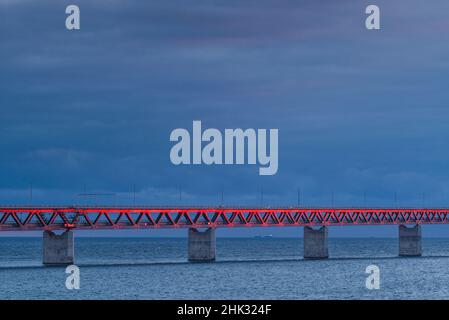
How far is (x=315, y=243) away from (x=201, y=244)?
26.1 metres

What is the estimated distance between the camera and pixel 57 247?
465 feet

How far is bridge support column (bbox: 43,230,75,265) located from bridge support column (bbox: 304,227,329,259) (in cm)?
5088

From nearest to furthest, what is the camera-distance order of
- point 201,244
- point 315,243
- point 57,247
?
point 57,247 < point 201,244 < point 315,243

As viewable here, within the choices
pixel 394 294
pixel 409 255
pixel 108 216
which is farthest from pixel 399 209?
pixel 394 294

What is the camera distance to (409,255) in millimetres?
196250

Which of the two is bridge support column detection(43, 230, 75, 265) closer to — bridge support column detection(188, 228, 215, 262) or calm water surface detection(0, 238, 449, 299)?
calm water surface detection(0, 238, 449, 299)

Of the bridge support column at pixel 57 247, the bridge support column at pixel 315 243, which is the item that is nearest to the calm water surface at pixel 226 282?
the bridge support column at pixel 57 247

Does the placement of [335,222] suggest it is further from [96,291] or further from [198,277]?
[96,291]

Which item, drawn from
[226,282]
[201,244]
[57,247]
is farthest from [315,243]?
[226,282]

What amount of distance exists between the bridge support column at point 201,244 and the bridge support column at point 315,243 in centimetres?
2266

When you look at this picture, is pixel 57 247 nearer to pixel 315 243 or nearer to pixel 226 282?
pixel 226 282

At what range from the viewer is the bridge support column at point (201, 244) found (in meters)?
160

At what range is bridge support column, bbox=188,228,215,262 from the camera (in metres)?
160

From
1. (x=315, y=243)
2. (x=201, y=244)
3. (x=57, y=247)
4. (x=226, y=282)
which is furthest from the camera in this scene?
(x=315, y=243)
